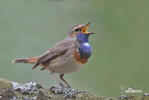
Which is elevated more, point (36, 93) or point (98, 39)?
point (98, 39)

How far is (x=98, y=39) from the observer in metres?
5.57

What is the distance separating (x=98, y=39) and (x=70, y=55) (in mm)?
1047

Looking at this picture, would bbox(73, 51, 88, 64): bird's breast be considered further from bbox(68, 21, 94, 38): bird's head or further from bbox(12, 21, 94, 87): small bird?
bbox(68, 21, 94, 38): bird's head

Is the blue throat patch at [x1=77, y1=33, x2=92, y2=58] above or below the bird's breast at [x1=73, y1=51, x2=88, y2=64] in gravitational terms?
above

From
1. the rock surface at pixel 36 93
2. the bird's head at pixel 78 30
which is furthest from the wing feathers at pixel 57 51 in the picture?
the rock surface at pixel 36 93

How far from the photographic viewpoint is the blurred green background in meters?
4.79

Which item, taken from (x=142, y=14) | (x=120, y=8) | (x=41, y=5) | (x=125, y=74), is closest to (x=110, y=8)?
(x=120, y=8)

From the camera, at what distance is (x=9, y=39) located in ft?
19.5

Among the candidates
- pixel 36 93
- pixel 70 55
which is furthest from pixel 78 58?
pixel 36 93

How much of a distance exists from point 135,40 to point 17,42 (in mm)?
2462

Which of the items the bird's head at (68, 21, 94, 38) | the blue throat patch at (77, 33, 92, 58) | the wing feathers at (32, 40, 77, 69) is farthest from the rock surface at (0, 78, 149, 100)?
the bird's head at (68, 21, 94, 38)

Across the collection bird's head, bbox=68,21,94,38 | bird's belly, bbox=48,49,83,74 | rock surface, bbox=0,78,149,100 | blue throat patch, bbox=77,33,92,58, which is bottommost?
rock surface, bbox=0,78,149,100

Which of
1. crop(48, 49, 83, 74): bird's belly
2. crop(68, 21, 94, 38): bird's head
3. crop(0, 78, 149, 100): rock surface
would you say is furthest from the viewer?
crop(68, 21, 94, 38): bird's head

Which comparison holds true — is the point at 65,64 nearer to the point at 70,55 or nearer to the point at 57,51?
the point at 70,55
